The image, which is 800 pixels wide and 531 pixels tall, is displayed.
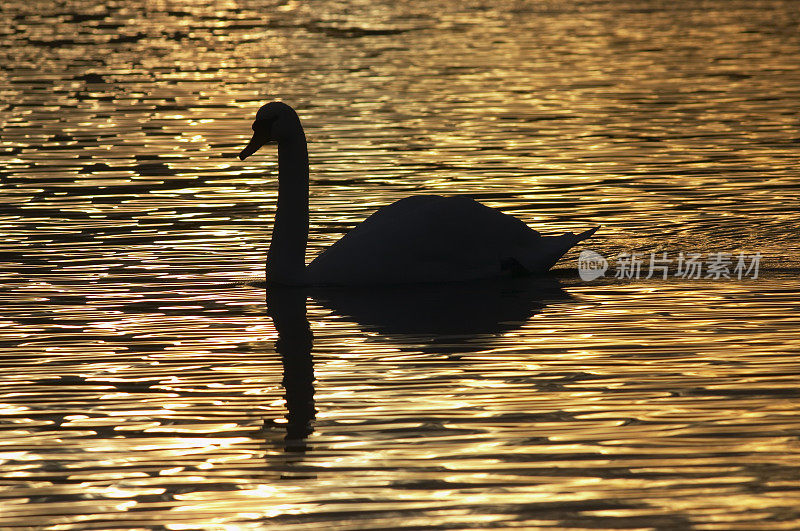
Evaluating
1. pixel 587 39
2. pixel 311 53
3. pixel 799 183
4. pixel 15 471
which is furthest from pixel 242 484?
pixel 587 39

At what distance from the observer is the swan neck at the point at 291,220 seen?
12820 mm

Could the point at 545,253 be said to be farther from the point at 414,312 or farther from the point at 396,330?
the point at 396,330

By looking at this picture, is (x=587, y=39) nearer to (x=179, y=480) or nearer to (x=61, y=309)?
(x=61, y=309)

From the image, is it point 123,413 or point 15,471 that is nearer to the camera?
point 15,471

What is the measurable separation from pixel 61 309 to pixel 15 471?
4.27 m

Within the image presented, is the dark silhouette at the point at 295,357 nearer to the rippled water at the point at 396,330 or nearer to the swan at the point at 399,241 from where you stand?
the rippled water at the point at 396,330

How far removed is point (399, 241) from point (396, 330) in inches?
64.8

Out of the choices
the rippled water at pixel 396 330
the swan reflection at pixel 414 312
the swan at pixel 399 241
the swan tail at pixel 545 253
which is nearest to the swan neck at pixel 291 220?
the swan at pixel 399 241

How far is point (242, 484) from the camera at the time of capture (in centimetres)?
738

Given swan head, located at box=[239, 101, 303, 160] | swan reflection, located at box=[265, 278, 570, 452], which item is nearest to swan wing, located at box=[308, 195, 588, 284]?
swan reflection, located at box=[265, 278, 570, 452]

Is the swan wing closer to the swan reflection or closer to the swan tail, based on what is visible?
the swan tail

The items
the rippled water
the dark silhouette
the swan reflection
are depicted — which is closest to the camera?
the rippled water

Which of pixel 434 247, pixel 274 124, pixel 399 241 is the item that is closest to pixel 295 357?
pixel 399 241

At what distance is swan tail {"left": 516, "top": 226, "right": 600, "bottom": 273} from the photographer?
13.0m
